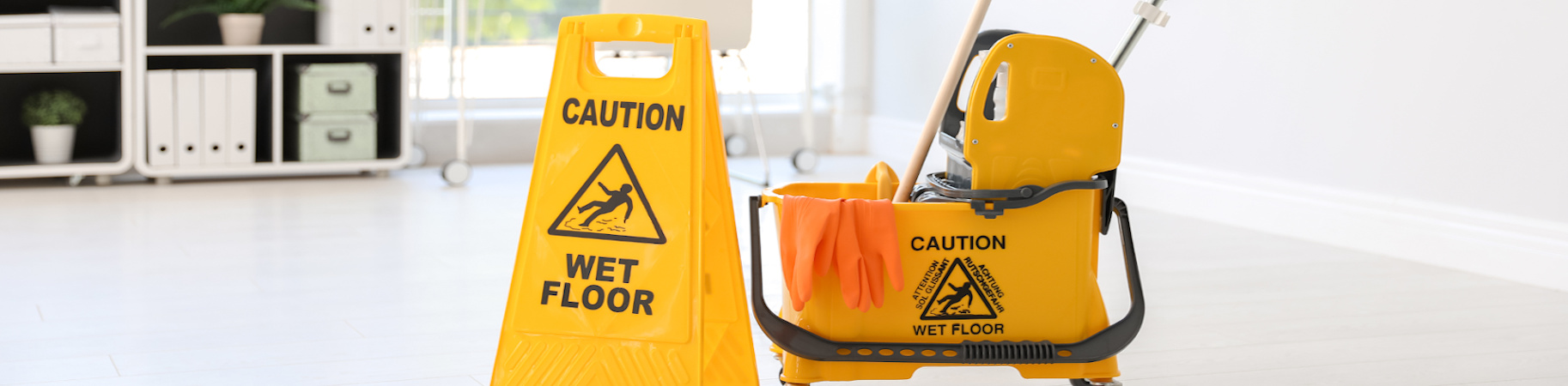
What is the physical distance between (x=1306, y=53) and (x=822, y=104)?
2.13m

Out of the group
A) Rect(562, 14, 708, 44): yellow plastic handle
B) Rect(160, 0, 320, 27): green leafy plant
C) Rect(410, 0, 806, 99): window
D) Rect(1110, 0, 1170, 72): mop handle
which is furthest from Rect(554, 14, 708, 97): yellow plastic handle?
Rect(410, 0, 806, 99): window

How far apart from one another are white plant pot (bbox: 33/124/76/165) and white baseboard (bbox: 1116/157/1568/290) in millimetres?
2675

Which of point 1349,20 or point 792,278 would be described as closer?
point 792,278

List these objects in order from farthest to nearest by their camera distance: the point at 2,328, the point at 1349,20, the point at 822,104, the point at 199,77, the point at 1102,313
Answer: the point at 822,104 → the point at 199,77 → the point at 1349,20 → the point at 2,328 → the point at 1102,313

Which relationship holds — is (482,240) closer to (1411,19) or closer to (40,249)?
(40,249)

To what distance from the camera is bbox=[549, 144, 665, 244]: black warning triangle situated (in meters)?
1.25

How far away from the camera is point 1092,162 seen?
129 cm

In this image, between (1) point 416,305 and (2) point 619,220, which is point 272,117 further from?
(2) point 619,220

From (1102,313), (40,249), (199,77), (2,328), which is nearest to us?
(1102,313)

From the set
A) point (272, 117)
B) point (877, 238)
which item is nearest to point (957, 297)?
point (877, 238)

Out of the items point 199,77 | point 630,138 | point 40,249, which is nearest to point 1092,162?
point 630,138

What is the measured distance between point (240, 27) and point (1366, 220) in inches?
109

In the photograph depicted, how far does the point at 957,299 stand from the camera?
132 centimetres

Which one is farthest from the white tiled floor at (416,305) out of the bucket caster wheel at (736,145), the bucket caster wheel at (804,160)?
the bucket caster wheel at (736,145)
